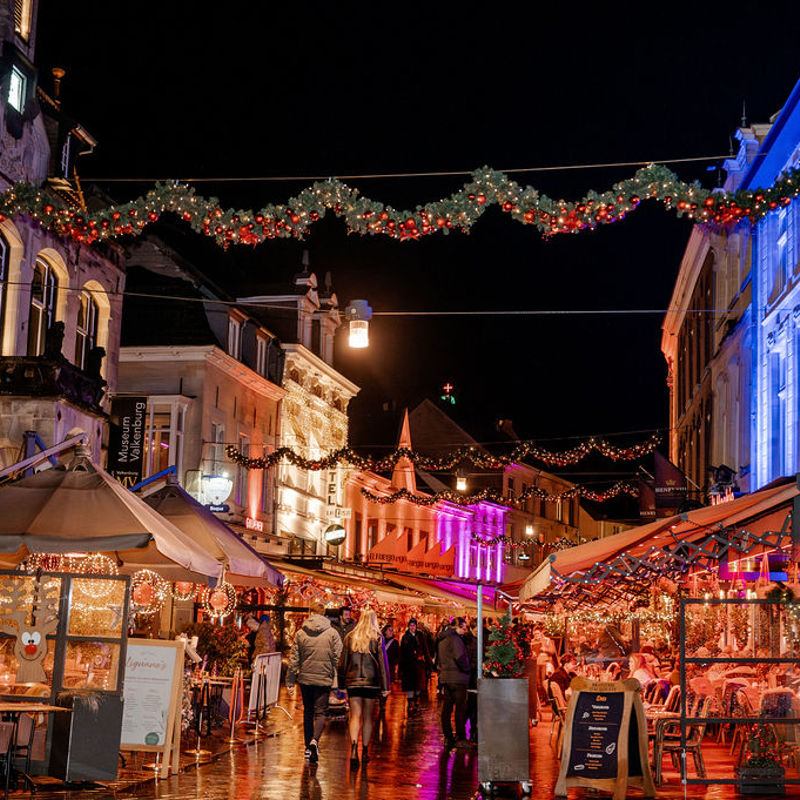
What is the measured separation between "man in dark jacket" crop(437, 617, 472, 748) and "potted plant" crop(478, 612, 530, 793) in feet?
15.8

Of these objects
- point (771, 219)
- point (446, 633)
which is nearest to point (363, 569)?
point (771, 219)

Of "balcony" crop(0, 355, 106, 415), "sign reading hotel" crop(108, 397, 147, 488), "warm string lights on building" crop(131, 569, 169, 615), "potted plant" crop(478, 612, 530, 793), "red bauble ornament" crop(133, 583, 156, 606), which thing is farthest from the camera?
"sign reading hotel" crop(108, 397, 147, 488)

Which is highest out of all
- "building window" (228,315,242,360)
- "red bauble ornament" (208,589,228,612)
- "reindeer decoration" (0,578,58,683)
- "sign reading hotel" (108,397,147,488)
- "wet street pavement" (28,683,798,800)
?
"building window" (228,315,242,360)

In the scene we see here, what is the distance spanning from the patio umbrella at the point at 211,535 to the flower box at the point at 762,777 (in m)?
7.21

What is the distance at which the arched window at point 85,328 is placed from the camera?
26.8m

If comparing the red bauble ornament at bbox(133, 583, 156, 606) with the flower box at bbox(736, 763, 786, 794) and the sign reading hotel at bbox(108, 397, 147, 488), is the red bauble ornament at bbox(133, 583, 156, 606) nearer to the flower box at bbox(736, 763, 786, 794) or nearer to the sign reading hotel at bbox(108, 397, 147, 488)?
the flower box at bbox(736, 763, 786, 794)

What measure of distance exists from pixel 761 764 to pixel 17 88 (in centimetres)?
1794

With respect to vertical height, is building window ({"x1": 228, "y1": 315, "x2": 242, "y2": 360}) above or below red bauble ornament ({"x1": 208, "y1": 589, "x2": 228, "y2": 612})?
above

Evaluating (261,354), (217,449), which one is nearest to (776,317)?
(217,449)

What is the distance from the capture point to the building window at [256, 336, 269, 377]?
1689 inches

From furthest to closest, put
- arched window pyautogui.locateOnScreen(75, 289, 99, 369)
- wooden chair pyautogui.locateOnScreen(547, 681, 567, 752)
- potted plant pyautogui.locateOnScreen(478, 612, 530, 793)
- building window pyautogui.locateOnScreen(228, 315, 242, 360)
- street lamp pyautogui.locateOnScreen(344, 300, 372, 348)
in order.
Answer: building window pyautogui.locateOnScreen(228, 315, 242, 360) → arched window pyautogui.locateOnScreen(75, 289, 99, 369) → street lamp pyautogui.locateOnScreen(344, 300, 372, 348) → wooden chair pyautogui.locateOnScreen(547, 681, 567, 752) → potted plant pyautogui.locateOnScreen(478, 612, 530, 793)

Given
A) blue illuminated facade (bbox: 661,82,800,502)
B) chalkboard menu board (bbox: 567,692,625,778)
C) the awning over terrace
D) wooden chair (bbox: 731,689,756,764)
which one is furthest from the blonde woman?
blue illuminated facade (bbox: 661,82,800,502)

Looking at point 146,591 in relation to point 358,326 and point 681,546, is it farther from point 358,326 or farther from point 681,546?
point 358,326

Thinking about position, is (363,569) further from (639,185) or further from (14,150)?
(639,185)
